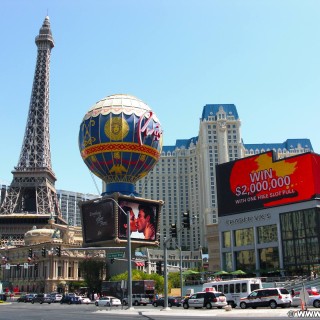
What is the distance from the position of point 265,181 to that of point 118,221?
23361mm

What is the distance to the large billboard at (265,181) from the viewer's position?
67000 mm

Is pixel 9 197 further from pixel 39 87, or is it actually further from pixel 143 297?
pixel 143 297

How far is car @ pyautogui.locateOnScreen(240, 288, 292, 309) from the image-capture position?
3544 centimetres

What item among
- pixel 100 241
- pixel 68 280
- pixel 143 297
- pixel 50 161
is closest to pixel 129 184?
pixel 100 241

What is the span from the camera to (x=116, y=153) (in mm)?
70125

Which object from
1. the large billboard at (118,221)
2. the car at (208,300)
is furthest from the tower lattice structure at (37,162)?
the car at (208,300)

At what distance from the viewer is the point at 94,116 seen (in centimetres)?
7125

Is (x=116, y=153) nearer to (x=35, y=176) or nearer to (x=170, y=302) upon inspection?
(x=170, y=302)

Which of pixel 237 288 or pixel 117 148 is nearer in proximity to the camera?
pixel 237 288

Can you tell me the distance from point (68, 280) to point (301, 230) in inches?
2219

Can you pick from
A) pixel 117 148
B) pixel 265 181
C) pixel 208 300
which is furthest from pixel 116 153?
pixel 208 300

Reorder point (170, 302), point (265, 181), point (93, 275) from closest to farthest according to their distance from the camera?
point (170, 302), point (265, 181), point (93, 275)

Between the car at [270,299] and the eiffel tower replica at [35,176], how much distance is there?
9571 centimetres

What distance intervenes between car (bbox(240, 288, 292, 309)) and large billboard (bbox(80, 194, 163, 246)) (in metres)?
34.6
